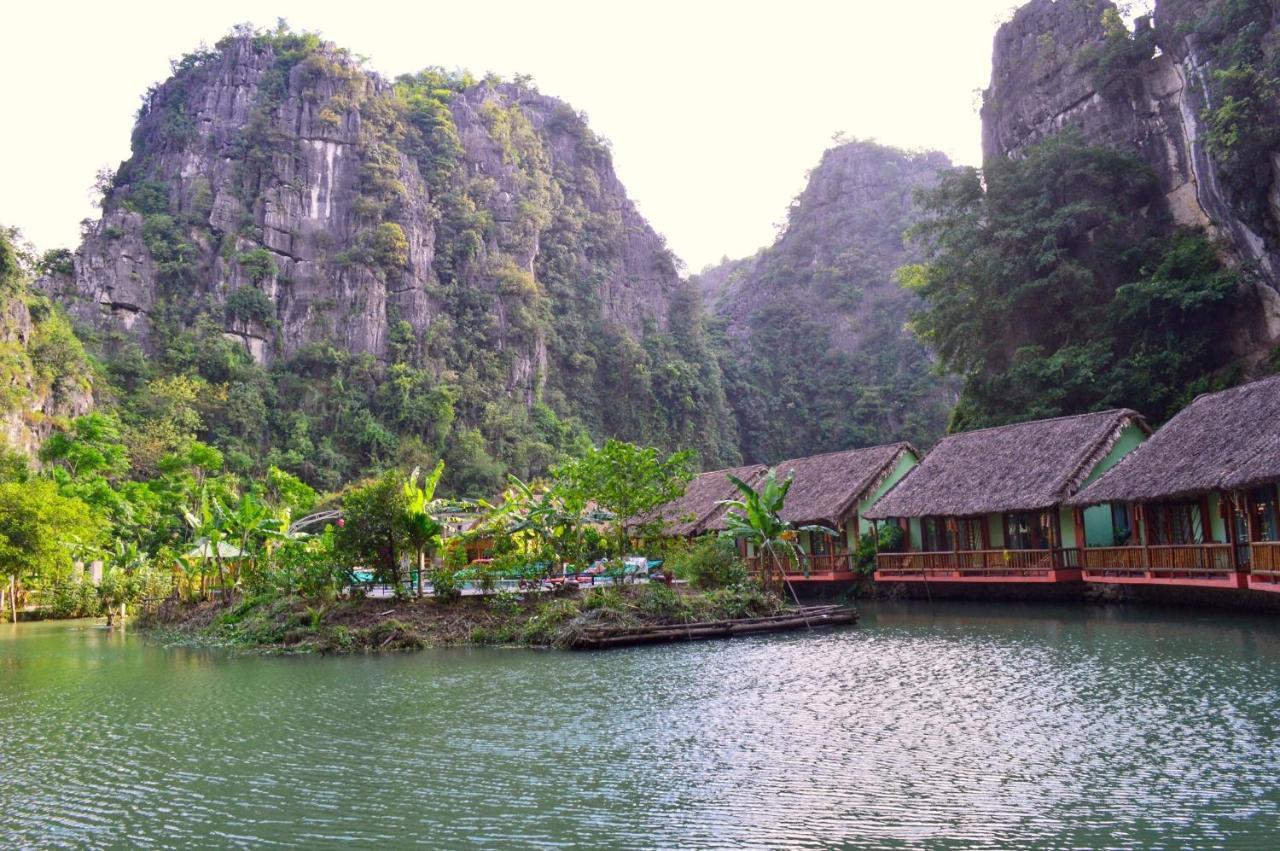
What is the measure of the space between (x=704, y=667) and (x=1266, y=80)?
76.5 ft

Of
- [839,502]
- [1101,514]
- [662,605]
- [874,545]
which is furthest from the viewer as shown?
[839,502]

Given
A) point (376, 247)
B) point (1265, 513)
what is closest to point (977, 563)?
point (1265, 513)

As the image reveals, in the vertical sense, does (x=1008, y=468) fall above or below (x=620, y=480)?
below

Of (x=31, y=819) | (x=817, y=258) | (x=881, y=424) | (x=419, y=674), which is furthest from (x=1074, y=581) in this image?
(x=817, y=258)

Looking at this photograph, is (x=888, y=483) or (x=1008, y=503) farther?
(x=888, y=483)

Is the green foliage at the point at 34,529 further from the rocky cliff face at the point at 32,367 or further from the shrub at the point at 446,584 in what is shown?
the shrub at the point at 446,584

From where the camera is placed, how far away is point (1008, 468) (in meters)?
25.5

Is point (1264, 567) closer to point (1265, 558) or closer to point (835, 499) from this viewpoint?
point (1265, 558)

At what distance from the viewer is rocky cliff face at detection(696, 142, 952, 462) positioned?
72.6 m

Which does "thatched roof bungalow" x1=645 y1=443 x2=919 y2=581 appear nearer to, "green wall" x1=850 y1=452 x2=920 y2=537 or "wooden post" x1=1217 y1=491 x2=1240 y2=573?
"green wall" x1=850 y1=452 x2=920 y2=537

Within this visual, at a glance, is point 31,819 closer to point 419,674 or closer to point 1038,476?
point 419,674

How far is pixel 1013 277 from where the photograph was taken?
35812 millimetres

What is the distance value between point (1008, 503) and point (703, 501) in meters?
14.8

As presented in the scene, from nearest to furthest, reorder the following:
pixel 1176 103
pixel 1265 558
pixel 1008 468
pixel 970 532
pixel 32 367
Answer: pixel 1265 558 < pixel 1008 468 < pixel 970 532 < pixel 1176 103 < pixel 32 367
